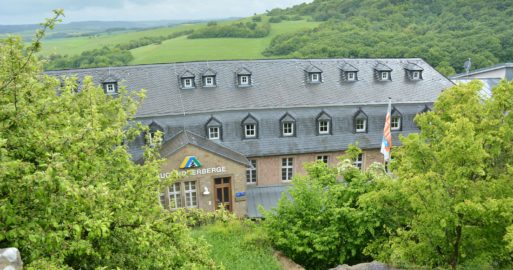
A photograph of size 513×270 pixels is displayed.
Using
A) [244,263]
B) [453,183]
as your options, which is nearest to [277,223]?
[244,263]

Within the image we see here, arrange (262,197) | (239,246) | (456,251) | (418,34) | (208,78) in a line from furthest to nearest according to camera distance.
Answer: (418,34)
(208,78)
(262,197)
(239,246)
(456,251)

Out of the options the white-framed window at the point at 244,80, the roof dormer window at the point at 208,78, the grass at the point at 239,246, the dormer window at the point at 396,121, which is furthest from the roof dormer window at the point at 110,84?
the dormer window at the point at 396,121

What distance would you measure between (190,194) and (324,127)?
11.3 metres

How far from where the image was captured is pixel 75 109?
11953 millimetres

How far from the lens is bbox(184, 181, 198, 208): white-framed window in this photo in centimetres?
2750

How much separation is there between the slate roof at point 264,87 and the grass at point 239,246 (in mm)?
10462

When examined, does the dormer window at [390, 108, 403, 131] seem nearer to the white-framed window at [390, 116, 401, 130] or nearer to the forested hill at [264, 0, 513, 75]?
the white-framed window at [390, 116, 401, 130]

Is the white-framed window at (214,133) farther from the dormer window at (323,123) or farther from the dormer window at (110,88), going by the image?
the dormer window at (110,88)

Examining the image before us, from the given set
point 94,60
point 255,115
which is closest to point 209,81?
point 255,115

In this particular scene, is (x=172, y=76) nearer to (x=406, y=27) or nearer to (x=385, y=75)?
(x=385, y=75)

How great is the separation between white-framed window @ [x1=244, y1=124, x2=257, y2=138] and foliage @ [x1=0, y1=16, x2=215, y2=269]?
61.4ft

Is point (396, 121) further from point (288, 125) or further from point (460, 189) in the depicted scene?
point (460, 189)

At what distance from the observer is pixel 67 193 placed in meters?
6.11

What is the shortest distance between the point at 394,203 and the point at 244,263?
708 centimetres
